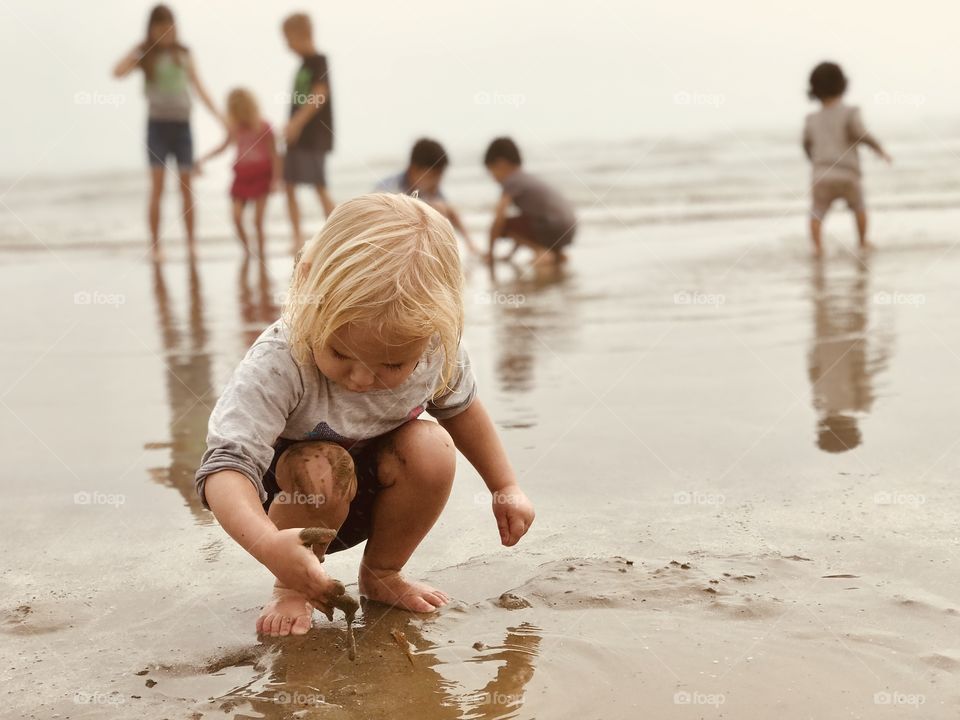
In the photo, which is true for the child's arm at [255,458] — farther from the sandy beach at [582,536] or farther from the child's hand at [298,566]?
the sandy beach at [582,536]

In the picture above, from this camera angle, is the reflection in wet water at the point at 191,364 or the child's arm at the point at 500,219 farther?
the child's arm at the point at 500,219

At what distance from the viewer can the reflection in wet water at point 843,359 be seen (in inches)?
154

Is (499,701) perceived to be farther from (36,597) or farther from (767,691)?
(36,597)

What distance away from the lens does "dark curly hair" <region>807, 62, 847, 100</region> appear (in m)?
9.90

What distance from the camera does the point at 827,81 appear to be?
9.93m

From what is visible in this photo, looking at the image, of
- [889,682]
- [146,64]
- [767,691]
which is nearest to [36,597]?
[767,691]

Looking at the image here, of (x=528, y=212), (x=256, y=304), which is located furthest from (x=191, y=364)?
(x=528, y=212)

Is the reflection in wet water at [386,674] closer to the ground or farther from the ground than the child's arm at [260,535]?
closer to the ground

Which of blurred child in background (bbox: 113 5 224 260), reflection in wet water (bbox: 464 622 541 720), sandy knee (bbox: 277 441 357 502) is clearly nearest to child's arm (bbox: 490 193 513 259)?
blurred child in background (bbox: 113 5 224 260)

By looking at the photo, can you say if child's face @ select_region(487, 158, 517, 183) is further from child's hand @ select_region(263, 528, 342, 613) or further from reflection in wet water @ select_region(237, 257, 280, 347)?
child's hand @ select_region(263, 528, 342, 613)

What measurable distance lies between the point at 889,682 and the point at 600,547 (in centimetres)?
91

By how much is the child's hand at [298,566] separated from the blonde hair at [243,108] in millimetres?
9117

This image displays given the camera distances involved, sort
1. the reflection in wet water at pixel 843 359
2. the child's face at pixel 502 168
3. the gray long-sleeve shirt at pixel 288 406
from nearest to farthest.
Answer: the gray long-sleeve shirt at pixel 288 406, the reflection in wet water at pixel 843 359, the child's face at pixel 502 168

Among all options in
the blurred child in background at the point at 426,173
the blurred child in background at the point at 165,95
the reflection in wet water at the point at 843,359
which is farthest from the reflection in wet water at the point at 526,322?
the blurred child in background at the point at 165,95
